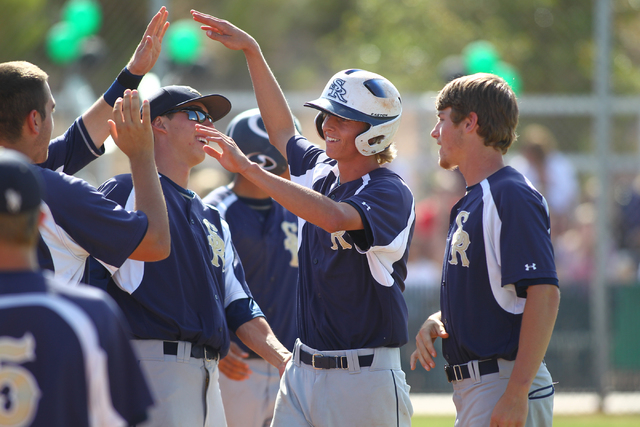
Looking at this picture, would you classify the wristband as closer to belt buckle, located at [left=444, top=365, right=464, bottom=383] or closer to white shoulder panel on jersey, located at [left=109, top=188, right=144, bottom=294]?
white shoulder panel on jersey, located at [left=109, top=188, right=144, bottom=294]

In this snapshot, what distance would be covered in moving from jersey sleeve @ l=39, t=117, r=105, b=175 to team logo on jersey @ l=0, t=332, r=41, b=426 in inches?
91.0

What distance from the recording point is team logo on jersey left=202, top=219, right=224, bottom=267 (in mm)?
4344

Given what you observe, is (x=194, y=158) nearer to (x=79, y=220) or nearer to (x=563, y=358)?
(x=79, y=220)

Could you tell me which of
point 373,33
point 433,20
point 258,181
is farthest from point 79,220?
point 373,33

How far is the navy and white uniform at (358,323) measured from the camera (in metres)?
3.91

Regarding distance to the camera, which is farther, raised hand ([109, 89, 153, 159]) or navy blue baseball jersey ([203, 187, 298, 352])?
navy blue baseball jersey ([203, 187, 298, 352])

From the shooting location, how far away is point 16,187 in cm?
224

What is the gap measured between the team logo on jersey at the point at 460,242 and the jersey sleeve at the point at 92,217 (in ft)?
5.15

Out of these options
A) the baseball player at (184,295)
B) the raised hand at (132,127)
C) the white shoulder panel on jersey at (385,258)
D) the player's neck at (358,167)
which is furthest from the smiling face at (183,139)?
the white shoulder panel on jersey at (385,258)

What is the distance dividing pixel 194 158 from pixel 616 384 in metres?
7.59

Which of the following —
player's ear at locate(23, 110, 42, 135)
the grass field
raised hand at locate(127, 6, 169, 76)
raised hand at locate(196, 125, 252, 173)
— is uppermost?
raised hand at locate(127, 6, 169, 76)

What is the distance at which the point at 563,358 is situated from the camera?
1002 cm

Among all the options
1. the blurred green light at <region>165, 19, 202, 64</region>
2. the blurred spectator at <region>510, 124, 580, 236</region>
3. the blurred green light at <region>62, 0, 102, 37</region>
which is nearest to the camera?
the blurred spectator at <region>510, 124, 580, 236</region>

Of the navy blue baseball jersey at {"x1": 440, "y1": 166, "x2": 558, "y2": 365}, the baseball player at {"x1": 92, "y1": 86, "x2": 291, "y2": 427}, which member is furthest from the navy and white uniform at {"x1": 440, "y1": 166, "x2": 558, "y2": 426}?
the baseball player at {"x1": 92, "y1": 86, "x2": 291, "y2": 427}
